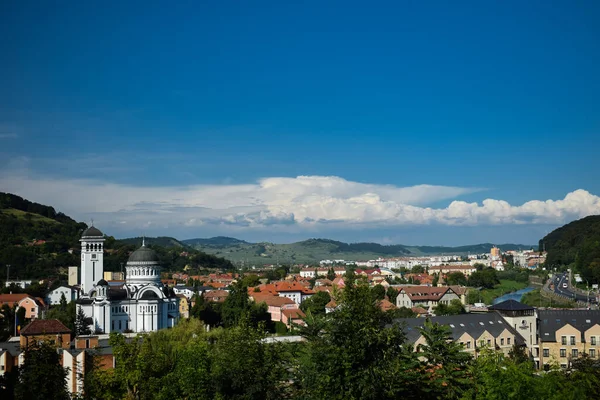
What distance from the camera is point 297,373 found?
2670 centimetres

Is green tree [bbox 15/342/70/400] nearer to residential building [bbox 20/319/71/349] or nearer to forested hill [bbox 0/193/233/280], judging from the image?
residential building [bbox 20/319/71/349]

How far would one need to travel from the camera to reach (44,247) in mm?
129125

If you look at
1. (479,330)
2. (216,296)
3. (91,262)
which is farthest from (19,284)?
(479,330)

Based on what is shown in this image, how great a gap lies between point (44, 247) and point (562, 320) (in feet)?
351

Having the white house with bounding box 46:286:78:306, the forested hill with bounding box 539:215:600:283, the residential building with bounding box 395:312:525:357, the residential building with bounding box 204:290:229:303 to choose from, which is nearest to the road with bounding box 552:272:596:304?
the forested hill with bounding box 539:215:600:283

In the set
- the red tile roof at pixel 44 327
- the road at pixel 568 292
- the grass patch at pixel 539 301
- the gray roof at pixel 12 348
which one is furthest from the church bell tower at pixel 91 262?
the road at pixel 568 292

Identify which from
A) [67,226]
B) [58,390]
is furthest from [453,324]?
[67,226]

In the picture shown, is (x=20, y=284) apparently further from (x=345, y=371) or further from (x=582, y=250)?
(x=582, y=250)

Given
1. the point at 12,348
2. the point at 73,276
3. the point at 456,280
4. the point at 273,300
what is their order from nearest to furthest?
the point at 12,348
the point at 273,300
the point at 73,276
the point at 456,280

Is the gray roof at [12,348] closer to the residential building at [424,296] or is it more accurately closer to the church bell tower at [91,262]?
the church bell tower at [91,262]

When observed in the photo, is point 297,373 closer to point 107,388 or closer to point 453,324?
point 107,388

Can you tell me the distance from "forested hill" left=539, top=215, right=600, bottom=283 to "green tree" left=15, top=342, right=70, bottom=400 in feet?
331

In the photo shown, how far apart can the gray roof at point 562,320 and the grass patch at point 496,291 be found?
1704 inches

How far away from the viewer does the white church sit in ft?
214
